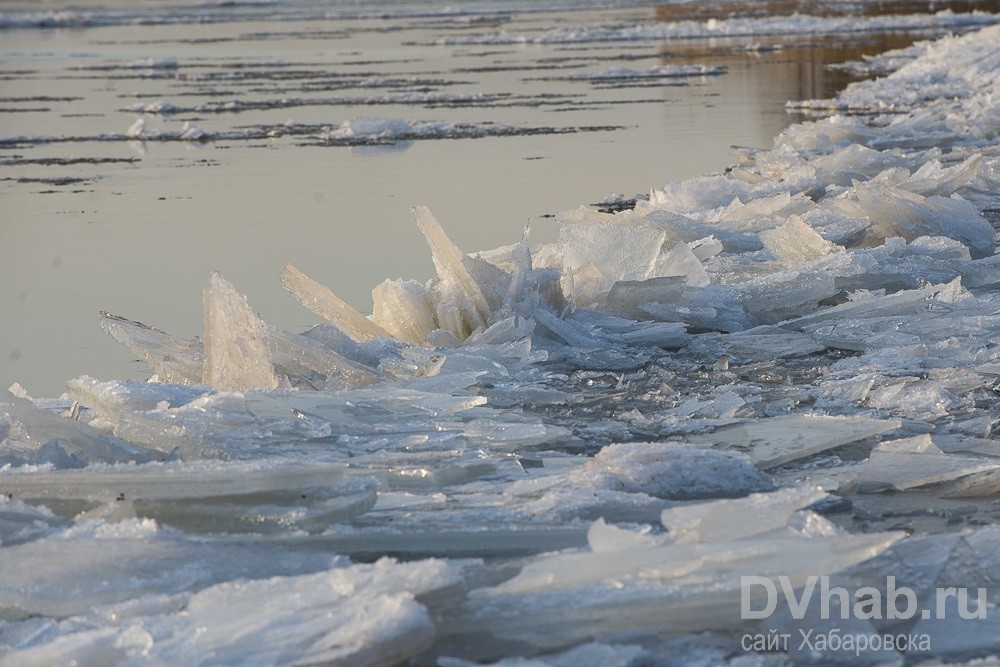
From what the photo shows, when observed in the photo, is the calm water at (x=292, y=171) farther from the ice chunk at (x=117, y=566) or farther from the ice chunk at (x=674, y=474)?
the ice chunk at (x=674, y=474)

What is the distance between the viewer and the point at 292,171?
30.4 ft

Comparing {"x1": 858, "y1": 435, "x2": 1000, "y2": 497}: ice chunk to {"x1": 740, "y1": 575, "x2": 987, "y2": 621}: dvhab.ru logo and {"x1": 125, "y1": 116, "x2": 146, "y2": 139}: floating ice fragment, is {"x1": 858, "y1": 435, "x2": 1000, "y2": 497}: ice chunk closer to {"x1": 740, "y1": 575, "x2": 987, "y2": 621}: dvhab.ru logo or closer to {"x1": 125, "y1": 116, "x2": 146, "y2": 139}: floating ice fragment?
{"x1": 740, "y1": 575, "x2": 987, "y2": 621}: dvhab.ru logo

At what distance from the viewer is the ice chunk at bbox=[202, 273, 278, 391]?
4012 millimetres

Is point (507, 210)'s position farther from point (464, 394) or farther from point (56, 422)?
point (56, 422)

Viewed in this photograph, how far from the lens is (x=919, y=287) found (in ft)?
16.7

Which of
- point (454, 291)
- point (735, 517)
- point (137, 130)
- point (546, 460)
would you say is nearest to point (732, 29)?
point (137, 130)

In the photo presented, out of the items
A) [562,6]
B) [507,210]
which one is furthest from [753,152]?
[562,6]

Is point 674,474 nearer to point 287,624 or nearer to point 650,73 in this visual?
point 287,624

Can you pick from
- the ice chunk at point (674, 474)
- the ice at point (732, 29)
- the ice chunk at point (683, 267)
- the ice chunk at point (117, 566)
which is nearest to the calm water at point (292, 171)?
the ice chunk at point (683, 267)

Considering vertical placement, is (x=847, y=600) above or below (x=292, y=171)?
below

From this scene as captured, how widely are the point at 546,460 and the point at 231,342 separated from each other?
122 centimetres

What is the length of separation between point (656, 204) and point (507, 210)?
986 mm

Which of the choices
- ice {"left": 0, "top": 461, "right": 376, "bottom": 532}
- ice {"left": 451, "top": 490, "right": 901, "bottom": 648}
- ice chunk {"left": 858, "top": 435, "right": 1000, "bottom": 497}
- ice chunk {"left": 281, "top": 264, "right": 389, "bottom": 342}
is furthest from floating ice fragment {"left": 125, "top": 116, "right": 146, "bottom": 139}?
ice {"left": 451, "top": 490, "right": 901, "bottom": 648}

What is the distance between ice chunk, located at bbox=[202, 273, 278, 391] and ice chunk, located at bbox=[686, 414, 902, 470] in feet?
4.52
